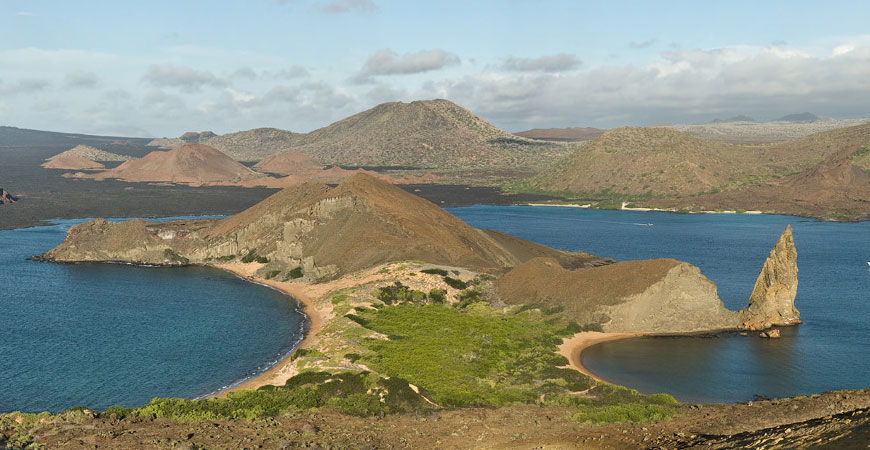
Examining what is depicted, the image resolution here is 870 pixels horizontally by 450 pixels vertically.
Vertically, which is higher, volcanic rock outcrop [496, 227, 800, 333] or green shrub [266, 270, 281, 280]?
volcanic rock outcrop [496, 227, 800, 333]

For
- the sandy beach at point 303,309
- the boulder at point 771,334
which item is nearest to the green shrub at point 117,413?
the sandy beach at point 303,309

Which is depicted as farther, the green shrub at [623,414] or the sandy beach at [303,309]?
the sandy beach at [303,309]

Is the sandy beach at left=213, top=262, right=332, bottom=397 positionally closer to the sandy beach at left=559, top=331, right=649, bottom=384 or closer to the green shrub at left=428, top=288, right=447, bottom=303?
the green shrub at left=428, top=288, right=447, bottom=303

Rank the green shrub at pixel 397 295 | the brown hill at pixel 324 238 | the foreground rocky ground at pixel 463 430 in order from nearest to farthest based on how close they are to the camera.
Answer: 1. the foreground rocky ground at pixel 463 430
2. the green shrub at pixel 397 295
3. the brown hill at pixel 324 238

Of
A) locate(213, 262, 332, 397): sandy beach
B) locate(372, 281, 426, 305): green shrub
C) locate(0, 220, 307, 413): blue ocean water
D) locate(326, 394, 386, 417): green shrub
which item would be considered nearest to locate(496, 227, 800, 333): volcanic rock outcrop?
locate(372, 281, 426, 305): green shrub

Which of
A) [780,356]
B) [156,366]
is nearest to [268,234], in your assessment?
[156,366]

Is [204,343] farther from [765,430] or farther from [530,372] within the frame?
[765,430]

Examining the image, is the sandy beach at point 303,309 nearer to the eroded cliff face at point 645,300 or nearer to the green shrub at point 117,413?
the green shrub at point 117,413
